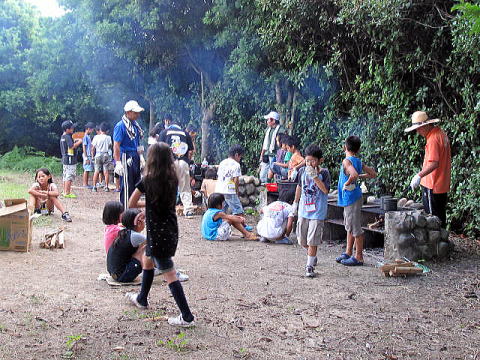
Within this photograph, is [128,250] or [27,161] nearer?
[128,250]

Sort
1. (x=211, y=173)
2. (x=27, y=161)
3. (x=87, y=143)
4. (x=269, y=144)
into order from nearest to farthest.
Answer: (x=211, y=173), (x=269, y=144), (x=87, y=143), (x=27, y=161)

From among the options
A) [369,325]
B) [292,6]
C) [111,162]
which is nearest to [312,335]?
[369,325]

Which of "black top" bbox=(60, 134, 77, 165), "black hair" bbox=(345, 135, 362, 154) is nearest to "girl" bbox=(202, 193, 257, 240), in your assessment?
"black hair" bbox=(345, 135, 362, 154)

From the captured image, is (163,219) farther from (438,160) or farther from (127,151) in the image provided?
(438,160)

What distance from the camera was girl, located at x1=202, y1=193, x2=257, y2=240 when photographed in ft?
28.1

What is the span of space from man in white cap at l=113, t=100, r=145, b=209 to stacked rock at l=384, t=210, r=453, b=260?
144 inches

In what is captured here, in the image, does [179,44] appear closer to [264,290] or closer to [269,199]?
[269,199]

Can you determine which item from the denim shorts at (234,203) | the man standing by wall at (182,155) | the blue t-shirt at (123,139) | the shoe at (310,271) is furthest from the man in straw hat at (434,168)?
the man standing by wall at (182,155)

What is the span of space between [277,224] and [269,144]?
4135 millimetres

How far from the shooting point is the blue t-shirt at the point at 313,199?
6.52 m

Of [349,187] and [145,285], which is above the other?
[349,187]

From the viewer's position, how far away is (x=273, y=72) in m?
13.1

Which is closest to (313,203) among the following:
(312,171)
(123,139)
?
(312,171)

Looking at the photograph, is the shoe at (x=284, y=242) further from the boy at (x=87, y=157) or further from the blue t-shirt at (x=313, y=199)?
the boy at (x=87, y=157)
